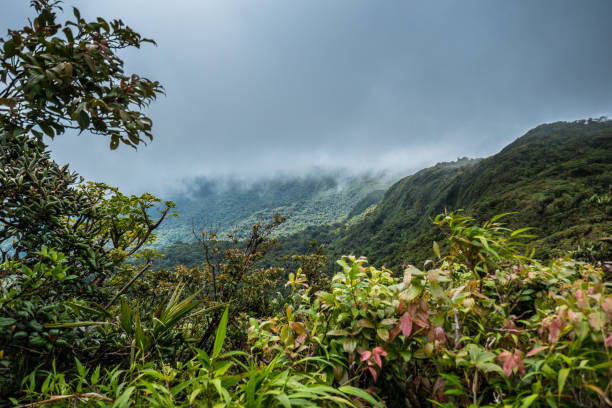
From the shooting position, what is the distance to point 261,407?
88 centimetres

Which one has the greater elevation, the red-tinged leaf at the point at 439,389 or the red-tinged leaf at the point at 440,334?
the red-tinged leaf at the point at 440,334

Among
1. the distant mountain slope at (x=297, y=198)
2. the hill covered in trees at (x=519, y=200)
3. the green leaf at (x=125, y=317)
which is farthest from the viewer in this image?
the distant mountain slope at (x=297, y=198)

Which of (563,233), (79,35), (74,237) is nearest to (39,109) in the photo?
(79,35)

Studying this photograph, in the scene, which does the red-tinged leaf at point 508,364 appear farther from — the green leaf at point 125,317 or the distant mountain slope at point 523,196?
the distant mountain slope at point 523,196

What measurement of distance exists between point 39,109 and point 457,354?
286 cm

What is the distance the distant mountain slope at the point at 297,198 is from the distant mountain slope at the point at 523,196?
23542 millimetres

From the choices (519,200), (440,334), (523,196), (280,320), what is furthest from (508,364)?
(523,196)

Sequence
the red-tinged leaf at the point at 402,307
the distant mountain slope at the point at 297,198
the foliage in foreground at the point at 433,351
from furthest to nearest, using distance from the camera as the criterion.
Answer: the distant mountain slope at the point at 297,198 → the red-tinged leaf at the point at 402,307 → the foliage in foreground at the point at 433,351

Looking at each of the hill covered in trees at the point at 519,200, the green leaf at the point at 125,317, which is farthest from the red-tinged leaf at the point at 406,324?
the hill covered in trees at the point at 519,200

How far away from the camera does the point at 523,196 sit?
114ft

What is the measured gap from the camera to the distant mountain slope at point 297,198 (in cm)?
10278

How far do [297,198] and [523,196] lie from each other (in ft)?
315

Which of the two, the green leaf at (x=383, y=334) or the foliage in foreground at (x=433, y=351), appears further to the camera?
the green leaf at (x=383, y=334)

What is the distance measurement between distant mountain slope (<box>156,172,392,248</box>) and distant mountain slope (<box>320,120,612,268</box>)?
23.5 m
